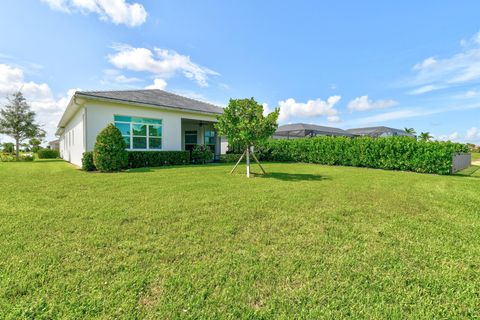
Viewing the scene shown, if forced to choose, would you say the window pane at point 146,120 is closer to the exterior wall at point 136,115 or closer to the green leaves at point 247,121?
the exterior wall at point 136,115

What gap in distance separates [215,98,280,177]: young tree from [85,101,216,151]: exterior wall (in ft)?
19.9

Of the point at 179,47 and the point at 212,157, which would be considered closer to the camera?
the point at 179,47

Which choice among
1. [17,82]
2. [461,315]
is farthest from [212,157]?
[17,82]

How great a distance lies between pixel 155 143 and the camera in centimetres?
1371

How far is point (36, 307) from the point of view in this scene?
1.95 meters

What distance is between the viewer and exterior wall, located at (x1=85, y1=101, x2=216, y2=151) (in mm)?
11445

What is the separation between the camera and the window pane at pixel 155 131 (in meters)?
13.5

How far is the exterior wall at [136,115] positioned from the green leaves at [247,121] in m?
6.09

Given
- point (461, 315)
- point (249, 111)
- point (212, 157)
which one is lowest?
point (461, 315)

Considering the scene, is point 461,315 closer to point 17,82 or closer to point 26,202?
point 26,202

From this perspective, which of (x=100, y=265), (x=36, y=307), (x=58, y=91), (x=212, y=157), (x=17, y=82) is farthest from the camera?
(x=17, y=82)

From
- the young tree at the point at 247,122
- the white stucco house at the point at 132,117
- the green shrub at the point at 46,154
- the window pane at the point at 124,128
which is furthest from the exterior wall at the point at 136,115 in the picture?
the green shrub at the point at 46,154

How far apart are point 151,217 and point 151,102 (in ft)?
34.5

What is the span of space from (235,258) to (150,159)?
1106 cm
